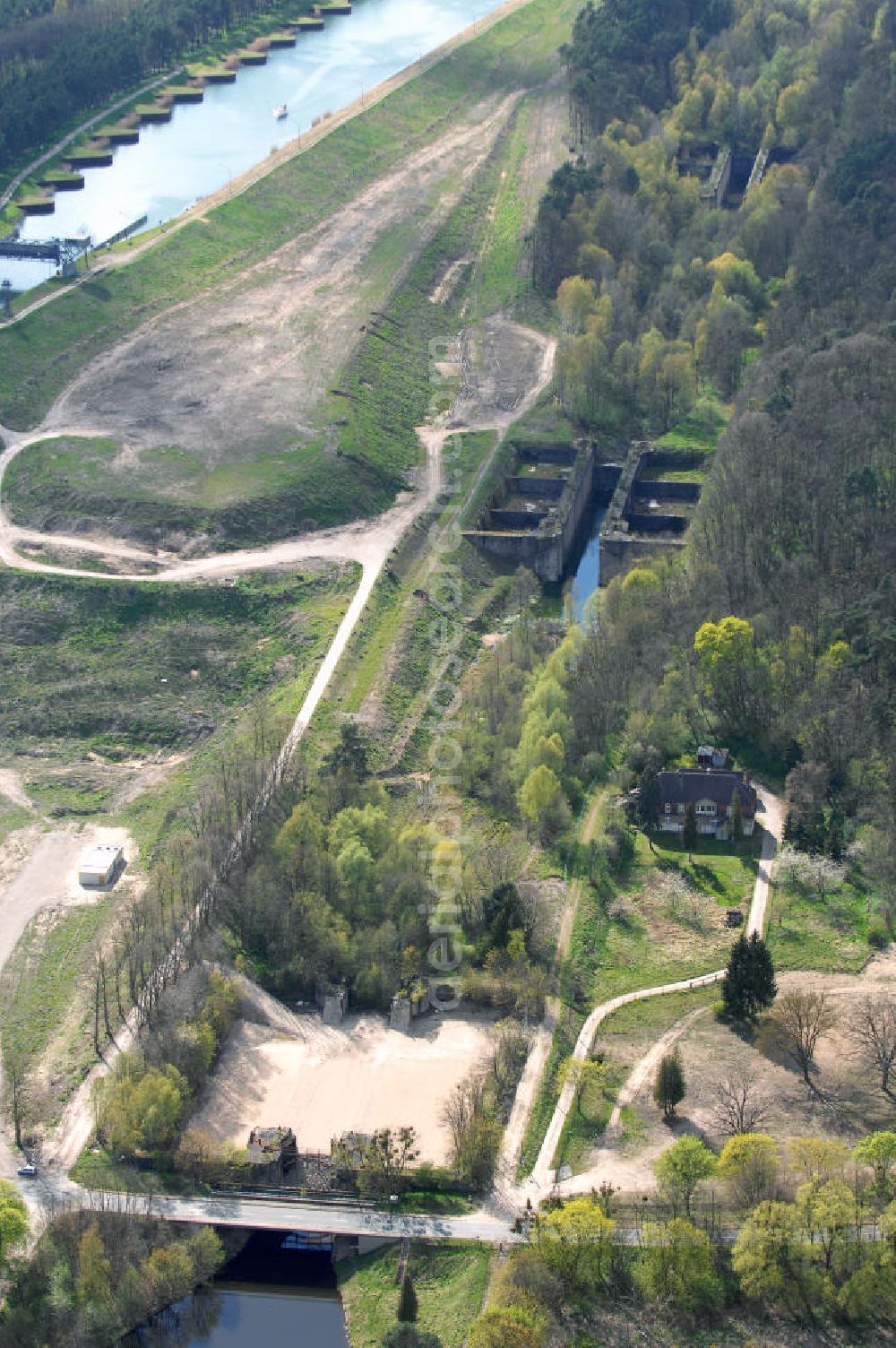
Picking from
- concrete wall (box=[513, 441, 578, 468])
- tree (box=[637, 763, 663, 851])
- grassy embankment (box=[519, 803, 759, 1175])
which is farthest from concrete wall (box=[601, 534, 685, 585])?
grassy embankment (box=[519, 803, 759, 1175])

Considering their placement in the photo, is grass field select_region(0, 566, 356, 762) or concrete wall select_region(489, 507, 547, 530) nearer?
grass field select_region(0, 566, 356, 762)

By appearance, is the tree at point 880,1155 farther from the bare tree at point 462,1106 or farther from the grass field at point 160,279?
the grass field at point 160,279

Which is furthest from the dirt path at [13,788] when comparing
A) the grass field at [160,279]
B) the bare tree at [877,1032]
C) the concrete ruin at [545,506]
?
the bare tree at [877,1032]

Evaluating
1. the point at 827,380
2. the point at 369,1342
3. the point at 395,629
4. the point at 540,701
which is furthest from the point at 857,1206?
the point at 827,380

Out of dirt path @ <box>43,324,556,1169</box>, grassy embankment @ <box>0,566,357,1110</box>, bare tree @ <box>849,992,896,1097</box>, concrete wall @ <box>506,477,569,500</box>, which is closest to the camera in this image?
bare tree @ <box>849,992,896,1097</box>

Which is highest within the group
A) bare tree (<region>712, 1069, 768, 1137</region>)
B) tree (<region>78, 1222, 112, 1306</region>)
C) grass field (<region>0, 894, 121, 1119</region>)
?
tree (<region>78, 1222, 112, 1306</region>)

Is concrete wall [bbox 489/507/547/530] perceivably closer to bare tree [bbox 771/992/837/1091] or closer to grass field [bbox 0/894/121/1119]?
grass field [bbox 0/894/121/1119]

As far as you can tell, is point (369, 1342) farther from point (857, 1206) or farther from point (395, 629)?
point (395, 629)
